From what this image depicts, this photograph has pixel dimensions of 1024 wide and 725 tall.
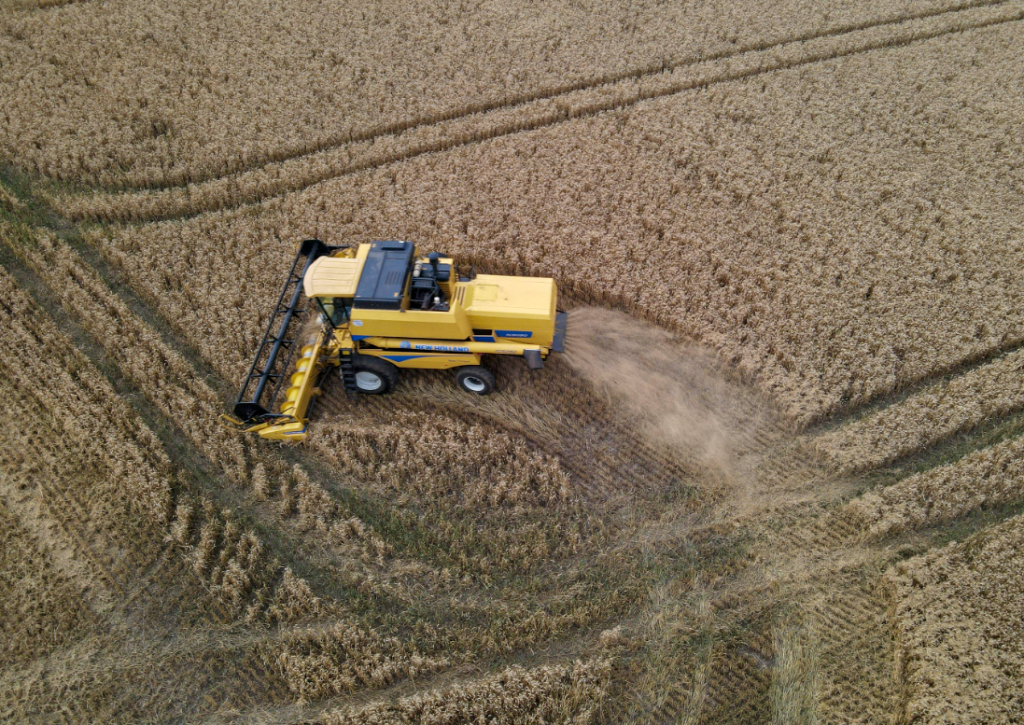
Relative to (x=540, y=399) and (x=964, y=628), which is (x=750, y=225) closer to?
(x=540, y=399)

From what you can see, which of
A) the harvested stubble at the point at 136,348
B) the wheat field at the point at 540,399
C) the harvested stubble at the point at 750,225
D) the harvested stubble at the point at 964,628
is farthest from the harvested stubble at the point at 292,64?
the harvested stubble at the point at 964,628

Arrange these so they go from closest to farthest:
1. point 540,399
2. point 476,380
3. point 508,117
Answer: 1. point 476,380
2. point 540,399
3. point 508,117

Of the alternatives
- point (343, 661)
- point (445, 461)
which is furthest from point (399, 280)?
point (343, 661)

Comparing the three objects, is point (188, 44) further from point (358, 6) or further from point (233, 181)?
point (233, 181)

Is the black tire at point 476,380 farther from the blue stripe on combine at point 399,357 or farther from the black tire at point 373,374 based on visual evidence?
the black tire at point 373,374

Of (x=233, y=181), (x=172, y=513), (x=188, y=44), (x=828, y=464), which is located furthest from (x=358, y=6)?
(x=828, y=464)

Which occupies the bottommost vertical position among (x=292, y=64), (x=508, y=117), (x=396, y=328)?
(x=396, y=328)

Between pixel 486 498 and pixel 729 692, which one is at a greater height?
pixel 486 498

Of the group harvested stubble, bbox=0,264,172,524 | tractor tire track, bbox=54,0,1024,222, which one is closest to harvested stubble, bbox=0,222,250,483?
harvested stubble, bbox=0,264,172,524
